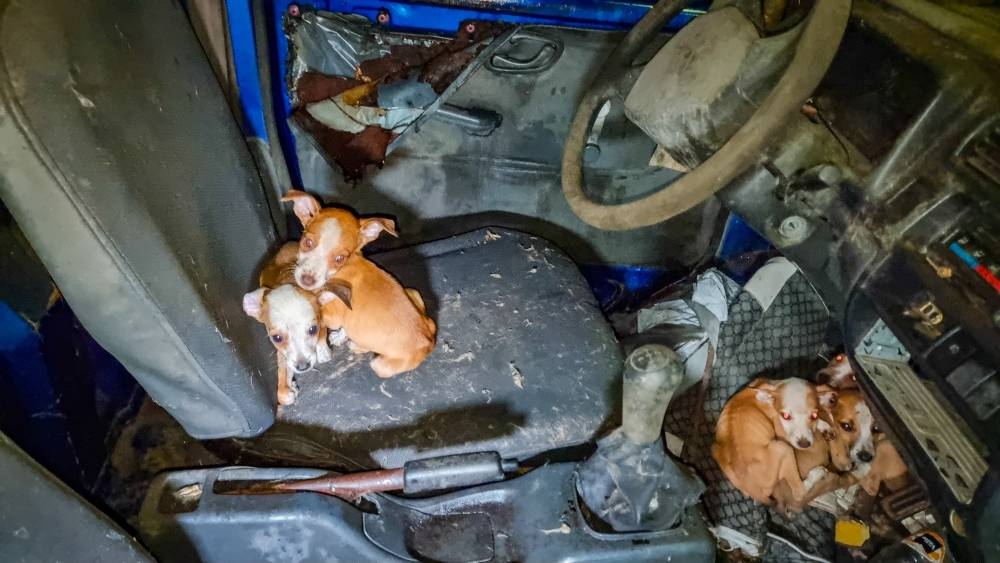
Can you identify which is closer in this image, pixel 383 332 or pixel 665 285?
pixel 383 332

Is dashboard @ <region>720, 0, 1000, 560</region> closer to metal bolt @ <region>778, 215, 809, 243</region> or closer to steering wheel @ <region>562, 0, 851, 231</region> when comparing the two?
metal bolt @ <region>778, 215, 809, 243</region>

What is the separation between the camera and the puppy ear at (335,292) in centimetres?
123

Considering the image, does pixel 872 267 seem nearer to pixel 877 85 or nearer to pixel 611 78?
pixel 877 85

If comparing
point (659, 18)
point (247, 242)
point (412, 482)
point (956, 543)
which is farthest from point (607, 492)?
point (659, 18)

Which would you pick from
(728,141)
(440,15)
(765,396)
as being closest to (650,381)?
(728,141)

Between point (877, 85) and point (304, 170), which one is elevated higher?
point (877, 85)

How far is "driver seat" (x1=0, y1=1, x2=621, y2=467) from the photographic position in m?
0.80

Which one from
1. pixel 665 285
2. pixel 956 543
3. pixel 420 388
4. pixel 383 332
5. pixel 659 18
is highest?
pixel 659 18

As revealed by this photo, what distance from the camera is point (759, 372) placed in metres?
1.88

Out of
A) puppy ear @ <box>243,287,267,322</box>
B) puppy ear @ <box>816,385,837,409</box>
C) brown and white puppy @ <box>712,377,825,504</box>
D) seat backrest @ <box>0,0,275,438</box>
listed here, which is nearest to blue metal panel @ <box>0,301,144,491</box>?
seat backrest @ <box>0,0,275,438</box>

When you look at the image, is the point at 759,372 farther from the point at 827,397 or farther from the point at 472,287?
the point at 472,287

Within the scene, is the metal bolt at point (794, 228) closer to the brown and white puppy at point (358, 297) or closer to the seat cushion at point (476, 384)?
the seat cushion at point (476, 384)

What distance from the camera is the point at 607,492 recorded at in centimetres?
107

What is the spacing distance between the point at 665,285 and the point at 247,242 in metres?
1.45
